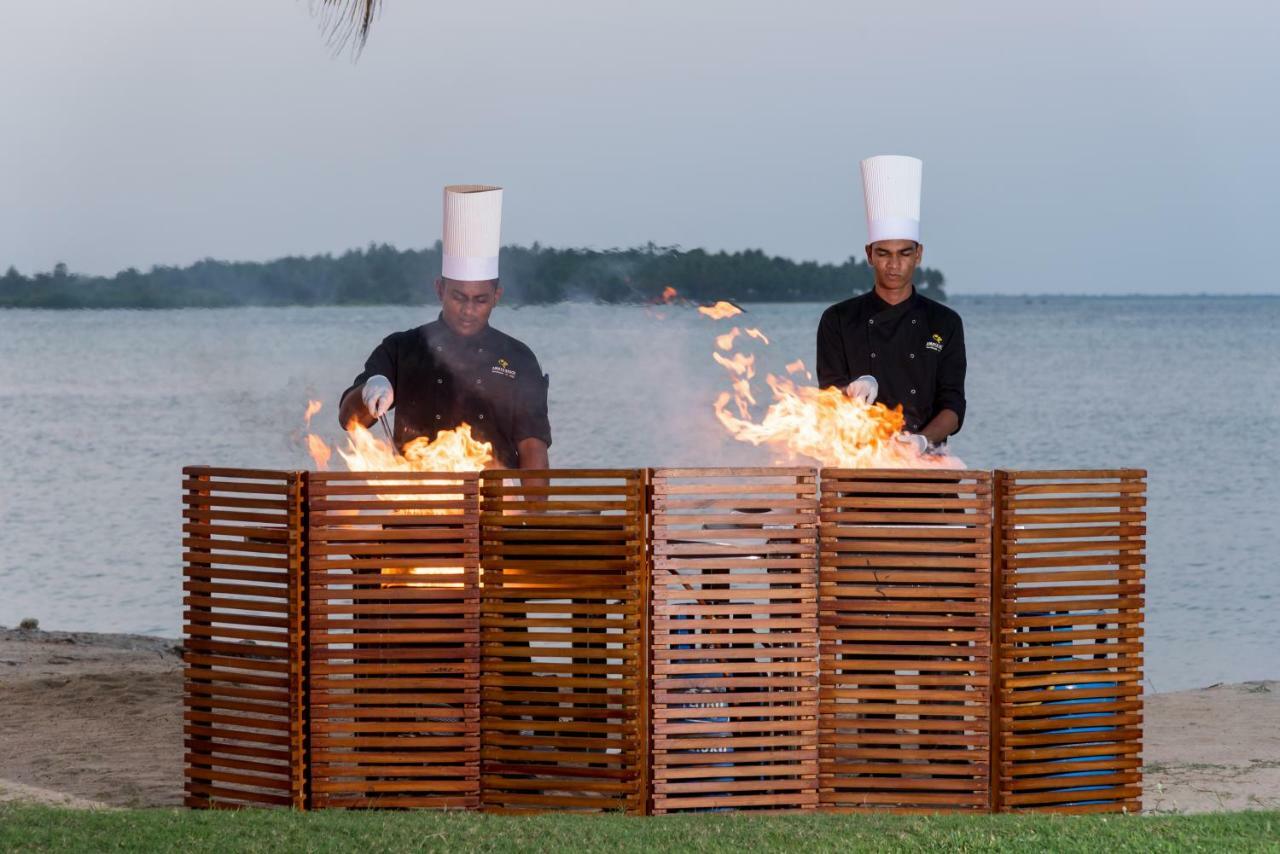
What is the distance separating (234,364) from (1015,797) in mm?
5125

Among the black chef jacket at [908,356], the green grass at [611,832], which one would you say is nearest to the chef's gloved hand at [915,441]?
the black chef jacket at [908,356]

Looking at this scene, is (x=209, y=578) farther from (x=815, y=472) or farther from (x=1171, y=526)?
(x=1171, y=526)

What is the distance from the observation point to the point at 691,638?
5.95 meters

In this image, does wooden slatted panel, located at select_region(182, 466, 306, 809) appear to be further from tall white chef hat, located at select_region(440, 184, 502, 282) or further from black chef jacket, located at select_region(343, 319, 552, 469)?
tall white chef hat, located at select_region(440, 184, 502, 282)

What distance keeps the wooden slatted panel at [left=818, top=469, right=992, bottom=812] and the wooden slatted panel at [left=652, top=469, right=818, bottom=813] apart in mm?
82

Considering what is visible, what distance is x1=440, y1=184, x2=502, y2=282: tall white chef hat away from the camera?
24.3ft

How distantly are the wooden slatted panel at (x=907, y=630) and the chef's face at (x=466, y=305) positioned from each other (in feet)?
6.37

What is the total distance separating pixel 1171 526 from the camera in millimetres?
22422

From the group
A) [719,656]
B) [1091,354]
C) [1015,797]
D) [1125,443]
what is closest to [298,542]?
[719,656]


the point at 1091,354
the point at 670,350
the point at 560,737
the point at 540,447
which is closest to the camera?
the point at 560,737

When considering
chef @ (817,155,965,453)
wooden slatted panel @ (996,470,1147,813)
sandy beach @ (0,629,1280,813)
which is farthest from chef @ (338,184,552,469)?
wooden slatted panel @ (996,470,1147,813)

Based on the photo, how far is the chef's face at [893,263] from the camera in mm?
6957

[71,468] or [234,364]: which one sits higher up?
[234,364]

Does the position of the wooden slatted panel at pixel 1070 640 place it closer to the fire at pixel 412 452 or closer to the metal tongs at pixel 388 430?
the fire at pixel 412 452
